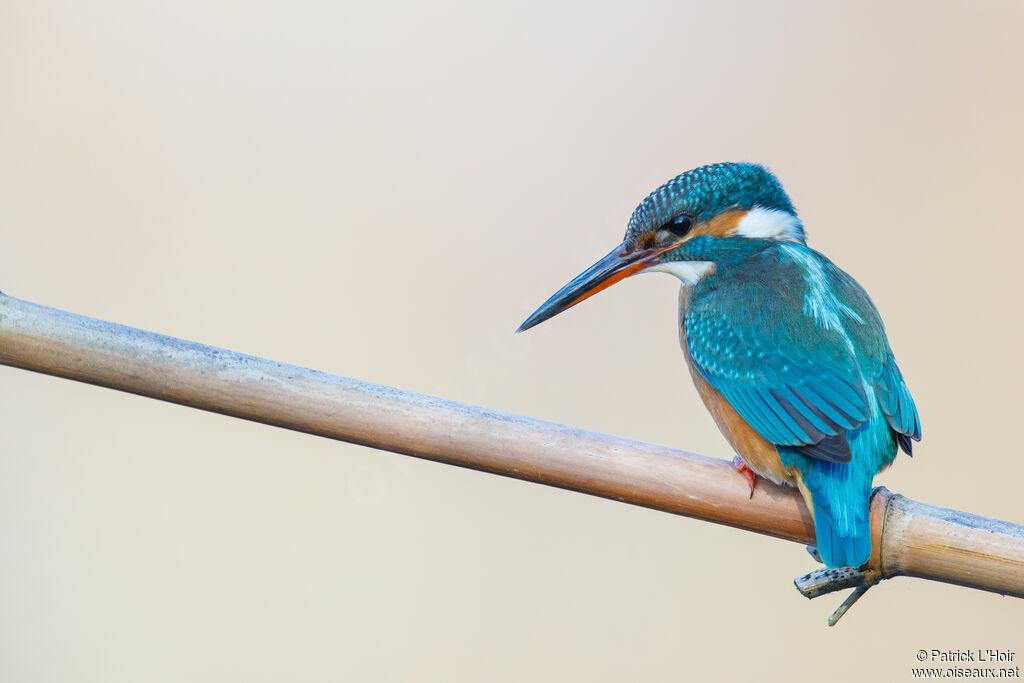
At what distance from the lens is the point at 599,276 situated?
140 centimetres

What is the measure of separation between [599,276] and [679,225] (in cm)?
15

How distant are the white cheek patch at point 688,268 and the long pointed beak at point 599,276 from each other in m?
0.02

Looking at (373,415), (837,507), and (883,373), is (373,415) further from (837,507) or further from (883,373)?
(883,373)

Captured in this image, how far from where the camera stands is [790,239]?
1456mm

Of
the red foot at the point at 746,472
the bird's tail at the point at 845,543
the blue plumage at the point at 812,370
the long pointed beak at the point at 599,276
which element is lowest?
the bird's tail at the point at 845,543

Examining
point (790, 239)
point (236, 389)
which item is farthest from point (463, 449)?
point (790, 239)

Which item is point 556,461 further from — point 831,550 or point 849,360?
point 849,360

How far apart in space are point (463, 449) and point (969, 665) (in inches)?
32.7

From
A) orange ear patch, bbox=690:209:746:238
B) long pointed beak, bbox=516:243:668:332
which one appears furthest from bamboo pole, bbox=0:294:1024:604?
orange ear patch, bbox=690:209:746:238

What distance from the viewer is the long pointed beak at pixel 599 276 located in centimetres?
139

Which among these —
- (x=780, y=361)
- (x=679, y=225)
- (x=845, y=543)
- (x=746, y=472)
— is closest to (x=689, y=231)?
(x=679, y=225)

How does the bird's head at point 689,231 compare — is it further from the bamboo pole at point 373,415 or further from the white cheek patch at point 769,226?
the bamboo pole at point 373,415

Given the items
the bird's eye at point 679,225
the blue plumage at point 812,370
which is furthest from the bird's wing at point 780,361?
the bird's eye at point 679,225

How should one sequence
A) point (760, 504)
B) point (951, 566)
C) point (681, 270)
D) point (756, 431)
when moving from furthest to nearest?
point (681, 270)
point (756, 431)
point (760, 504)
point (951, 566)
